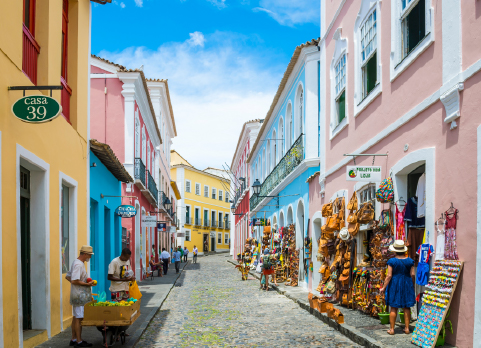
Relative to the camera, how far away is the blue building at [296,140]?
15820 millimetres

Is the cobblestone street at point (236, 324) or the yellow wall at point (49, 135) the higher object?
the yellow wall at point (49, 135)

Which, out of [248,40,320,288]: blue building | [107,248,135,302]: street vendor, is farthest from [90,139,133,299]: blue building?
[248,40,320,288]: blue building

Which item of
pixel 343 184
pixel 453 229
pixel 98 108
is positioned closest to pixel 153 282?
pixel 98 108

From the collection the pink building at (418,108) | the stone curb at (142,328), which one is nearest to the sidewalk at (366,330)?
the pink building at (418,108)

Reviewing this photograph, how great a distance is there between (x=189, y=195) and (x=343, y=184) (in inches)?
1796

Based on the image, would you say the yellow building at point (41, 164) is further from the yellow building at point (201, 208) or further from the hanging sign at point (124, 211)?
the yellow building at point (201, 208)

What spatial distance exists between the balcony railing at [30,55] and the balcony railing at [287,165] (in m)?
9.52

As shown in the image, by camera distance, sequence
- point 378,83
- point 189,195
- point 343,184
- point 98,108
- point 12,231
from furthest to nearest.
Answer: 1. point 189,195
2. point 98,108
3. point 343,184
4. point 378,83
5. point 12,231

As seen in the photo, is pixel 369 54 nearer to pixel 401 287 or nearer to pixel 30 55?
pixel 401 287

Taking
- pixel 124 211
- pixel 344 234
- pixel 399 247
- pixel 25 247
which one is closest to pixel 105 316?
pixel 25 247

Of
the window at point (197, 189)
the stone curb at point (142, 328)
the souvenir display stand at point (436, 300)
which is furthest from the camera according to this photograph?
the window at point (197, 189)

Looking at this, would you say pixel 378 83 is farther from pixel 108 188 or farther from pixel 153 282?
pixel 153 282

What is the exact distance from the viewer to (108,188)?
14.4m

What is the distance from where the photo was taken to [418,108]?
805 centimetres
